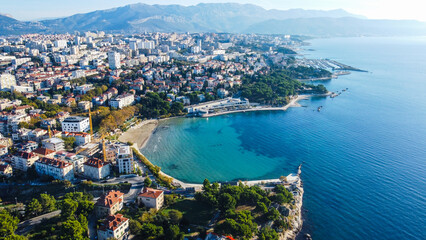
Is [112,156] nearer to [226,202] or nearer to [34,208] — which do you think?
[34,208]

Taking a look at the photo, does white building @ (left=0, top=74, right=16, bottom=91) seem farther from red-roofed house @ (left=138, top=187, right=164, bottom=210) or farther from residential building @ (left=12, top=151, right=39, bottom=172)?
red-roofed house @ (left=138, top=187, right=164, bottom=210)

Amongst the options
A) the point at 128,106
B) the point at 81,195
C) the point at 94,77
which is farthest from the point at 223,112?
the point at 81,195

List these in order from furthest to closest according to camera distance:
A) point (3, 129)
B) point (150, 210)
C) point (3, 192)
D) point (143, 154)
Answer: point (3, 129) < point (143, 154) < point (3, 192) < point (150, 210)

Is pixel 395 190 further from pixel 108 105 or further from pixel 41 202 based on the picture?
pixel 108 105

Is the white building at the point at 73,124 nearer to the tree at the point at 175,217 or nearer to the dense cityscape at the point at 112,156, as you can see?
the dense cityscape at the point at 112,156

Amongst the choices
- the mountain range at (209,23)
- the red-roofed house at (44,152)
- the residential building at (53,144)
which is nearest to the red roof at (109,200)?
the red-roofed house at (44,152)

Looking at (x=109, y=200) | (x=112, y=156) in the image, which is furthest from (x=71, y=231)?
(x=112, y=156)

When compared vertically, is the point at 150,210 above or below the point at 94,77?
below
